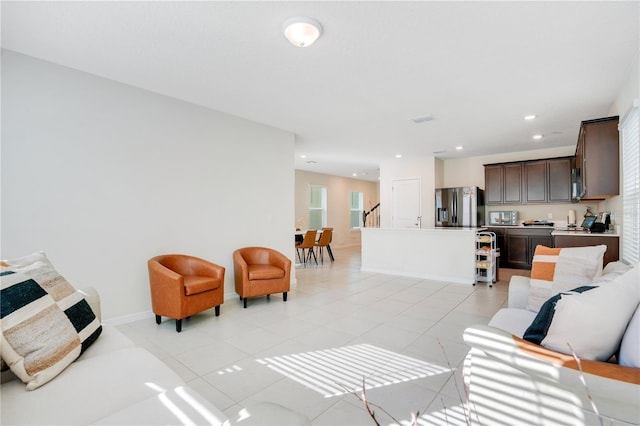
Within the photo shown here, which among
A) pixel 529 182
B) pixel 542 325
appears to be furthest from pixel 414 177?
pixel 542 325

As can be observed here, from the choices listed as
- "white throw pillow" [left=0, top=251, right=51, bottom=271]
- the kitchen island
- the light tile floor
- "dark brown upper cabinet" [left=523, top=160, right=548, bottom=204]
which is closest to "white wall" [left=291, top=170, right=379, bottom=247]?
the kitchen island

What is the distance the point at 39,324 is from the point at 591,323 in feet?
7.82

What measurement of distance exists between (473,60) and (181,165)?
351 cm

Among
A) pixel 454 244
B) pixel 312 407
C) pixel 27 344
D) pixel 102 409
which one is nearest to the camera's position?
pixel 102 409

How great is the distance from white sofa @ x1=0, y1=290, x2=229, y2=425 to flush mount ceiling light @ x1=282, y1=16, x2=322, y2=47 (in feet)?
7.96

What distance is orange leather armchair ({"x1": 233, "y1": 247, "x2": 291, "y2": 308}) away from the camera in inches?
158

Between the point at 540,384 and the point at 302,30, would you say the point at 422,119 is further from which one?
the point at 540,384

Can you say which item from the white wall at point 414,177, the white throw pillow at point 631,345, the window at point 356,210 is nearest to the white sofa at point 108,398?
the white throw pillow at point 631,345

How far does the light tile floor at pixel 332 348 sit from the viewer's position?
1994 millimetres

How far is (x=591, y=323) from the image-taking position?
1.25 m

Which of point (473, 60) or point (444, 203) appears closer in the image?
point (473, 60)

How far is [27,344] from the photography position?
1312 millimetres

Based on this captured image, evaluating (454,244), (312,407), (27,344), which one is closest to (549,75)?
(454,244)

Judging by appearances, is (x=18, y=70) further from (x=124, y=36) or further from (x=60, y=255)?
(x=60, y=255)
